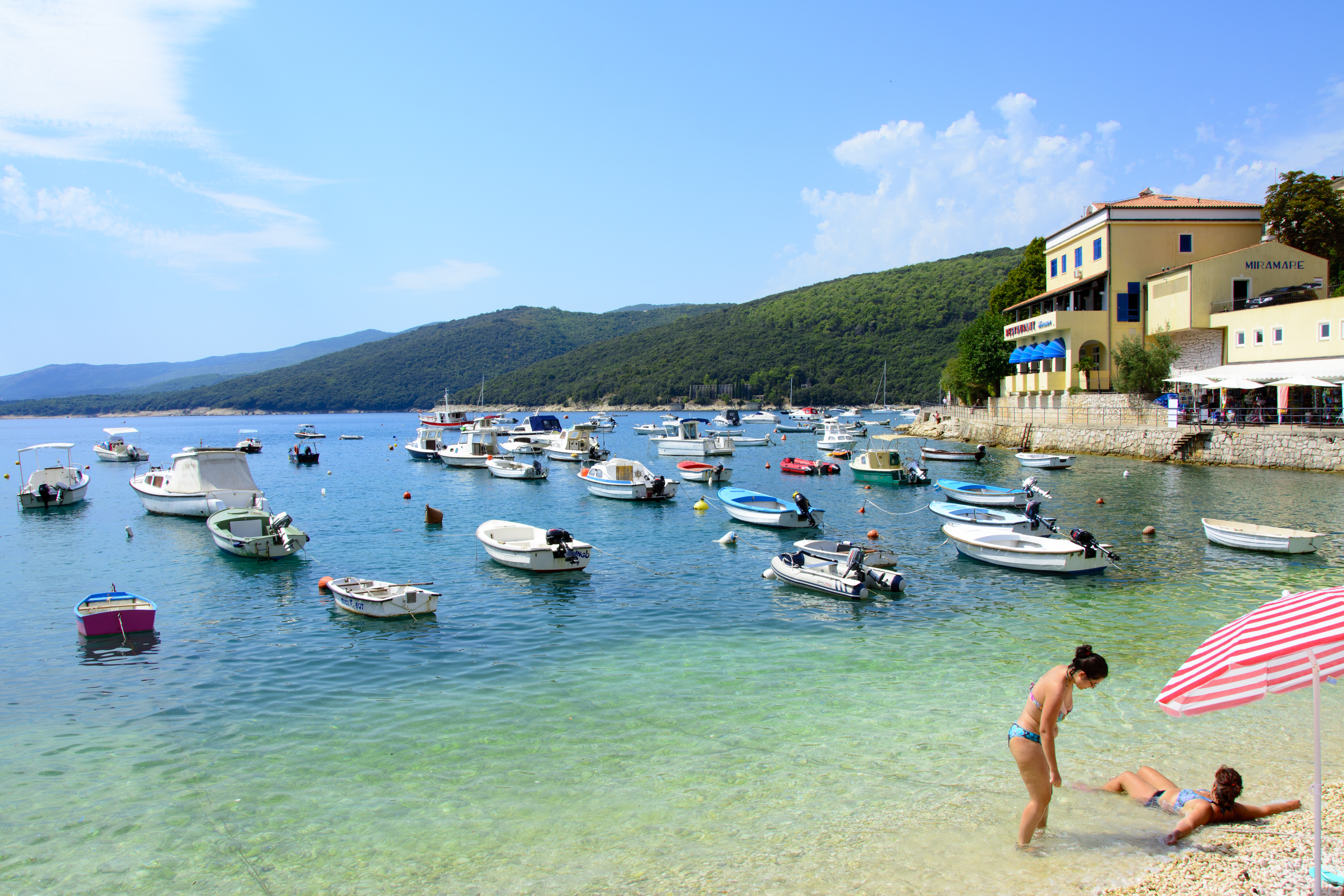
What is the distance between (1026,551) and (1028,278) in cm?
5843

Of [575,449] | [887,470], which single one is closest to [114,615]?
[887,470]

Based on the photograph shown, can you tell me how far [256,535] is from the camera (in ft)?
79.2

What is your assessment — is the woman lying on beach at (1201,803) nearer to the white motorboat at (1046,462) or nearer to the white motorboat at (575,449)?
the white motorboat at (1046,462)

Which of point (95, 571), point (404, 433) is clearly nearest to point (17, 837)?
point (95, 571)

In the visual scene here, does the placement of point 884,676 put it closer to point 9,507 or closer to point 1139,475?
point 1139,475

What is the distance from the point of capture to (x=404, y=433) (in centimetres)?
12425

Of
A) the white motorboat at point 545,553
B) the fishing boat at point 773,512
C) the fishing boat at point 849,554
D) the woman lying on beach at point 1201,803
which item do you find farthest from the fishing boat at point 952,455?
the woman lying on beach at point 1201,803

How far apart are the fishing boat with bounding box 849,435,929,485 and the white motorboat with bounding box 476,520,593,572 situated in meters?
24.2

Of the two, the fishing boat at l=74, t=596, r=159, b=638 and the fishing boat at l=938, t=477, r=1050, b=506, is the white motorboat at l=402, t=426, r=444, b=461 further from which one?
the fishing boat at l=74, t=596, r=159, b=638

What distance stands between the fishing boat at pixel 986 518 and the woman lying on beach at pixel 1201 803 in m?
15.4

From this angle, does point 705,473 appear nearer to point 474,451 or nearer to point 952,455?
point 952,455

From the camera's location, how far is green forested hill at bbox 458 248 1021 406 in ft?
528

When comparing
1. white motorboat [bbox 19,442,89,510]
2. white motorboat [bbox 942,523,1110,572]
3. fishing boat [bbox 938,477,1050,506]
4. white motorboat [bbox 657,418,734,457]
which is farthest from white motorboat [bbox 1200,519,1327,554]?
white motorboat [bbox 19,442,89,510]

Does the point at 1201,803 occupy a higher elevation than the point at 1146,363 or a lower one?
lower
